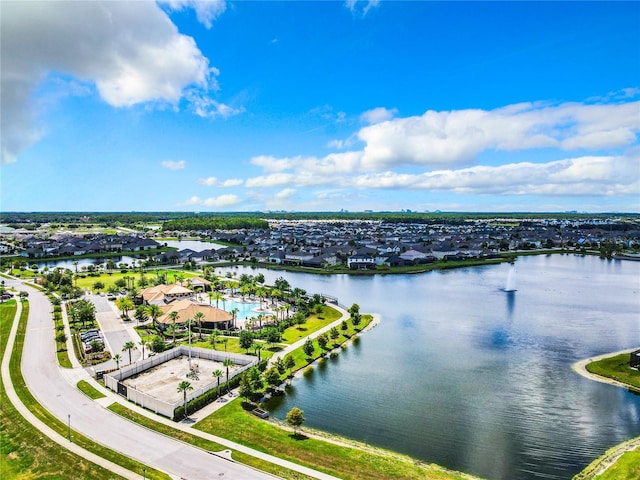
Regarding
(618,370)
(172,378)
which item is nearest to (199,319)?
(172,378)

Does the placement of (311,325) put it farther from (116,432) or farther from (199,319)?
(116,432)

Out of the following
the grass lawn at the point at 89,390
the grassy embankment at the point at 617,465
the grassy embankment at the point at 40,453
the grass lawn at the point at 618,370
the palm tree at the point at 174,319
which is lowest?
the grassy embankment at the point at 617,465

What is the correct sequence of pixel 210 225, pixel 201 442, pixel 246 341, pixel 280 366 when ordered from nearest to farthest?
pixel 201 442, pixel 280 366, pixel 246 341, pixel 210 225

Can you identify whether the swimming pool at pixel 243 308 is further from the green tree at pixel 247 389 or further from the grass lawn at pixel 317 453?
the grass lawn at pixel 317 453

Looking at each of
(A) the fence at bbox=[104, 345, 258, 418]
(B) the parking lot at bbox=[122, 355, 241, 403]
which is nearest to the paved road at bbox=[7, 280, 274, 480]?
(A) the fence at bbox=[104, 345, 258, 418]

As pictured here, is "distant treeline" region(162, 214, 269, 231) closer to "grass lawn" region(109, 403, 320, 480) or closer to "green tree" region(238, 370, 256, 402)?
"green tree" region(238, 370, 256, 402)

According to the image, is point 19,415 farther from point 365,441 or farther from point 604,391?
point 604,391

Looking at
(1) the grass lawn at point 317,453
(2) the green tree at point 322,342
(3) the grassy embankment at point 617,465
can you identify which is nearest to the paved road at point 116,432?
(1) the grass lawn at point 317,453
